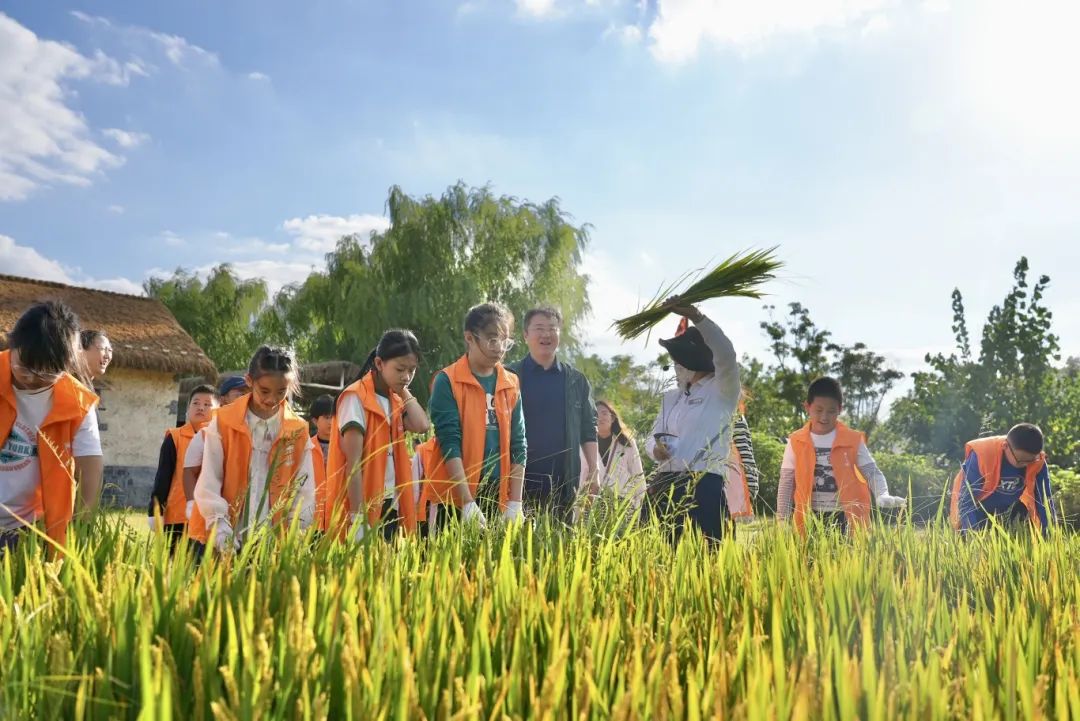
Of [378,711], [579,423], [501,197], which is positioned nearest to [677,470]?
[579,423]

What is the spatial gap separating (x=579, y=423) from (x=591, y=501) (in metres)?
1.54

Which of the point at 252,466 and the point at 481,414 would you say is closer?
the point at 252,466

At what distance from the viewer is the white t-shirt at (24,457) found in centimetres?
363

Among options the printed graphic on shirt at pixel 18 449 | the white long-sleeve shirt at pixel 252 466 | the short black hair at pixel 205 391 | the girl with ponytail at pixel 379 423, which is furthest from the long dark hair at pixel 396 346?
the short black hair at pixel 205 391

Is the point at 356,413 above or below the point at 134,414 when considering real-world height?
above

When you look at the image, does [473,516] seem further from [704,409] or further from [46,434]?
[704,409]

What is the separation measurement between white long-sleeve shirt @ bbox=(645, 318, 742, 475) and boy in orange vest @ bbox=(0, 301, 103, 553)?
2.62m

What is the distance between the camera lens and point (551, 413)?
508cm

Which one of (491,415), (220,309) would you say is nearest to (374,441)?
(491,415)

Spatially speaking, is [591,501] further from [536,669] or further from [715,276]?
[536,669]

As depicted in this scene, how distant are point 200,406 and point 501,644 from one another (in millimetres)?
5043

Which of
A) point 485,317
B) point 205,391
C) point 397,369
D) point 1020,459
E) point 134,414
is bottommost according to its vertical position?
point 134,414

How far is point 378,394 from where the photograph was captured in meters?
4.59

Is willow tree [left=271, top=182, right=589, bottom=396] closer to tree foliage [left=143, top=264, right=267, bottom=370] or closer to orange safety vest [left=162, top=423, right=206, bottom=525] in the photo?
tree foliage [left=143, top=264, right=267, bottom=370]
